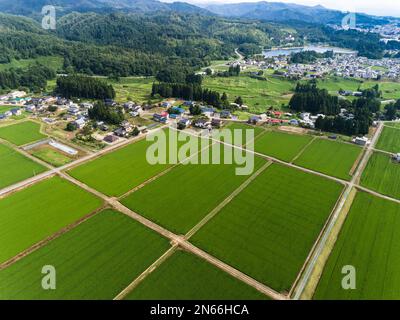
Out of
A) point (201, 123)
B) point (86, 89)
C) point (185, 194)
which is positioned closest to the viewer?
point (185, 194)

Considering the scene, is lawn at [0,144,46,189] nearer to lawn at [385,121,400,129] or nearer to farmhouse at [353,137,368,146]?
farmhouse at [353,137,368,146]

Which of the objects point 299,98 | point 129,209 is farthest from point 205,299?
point 299,98

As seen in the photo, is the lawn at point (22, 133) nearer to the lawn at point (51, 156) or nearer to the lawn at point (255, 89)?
the lawn at point (51, 156)

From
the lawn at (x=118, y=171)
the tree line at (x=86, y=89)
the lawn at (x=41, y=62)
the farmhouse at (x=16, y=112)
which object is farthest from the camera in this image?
the lawn at (x=41, y=62)

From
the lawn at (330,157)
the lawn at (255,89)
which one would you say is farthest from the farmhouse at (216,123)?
the lawn at (330,157)

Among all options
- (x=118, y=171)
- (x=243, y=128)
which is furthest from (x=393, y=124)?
(x=118, y=171)

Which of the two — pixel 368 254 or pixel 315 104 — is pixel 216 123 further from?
pixel 368 254
